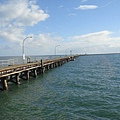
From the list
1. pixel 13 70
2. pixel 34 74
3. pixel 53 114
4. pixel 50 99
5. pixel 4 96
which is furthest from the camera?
pixel 34 74

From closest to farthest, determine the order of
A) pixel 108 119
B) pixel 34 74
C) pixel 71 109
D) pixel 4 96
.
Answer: pixel 108 119 < pixel 71 109 < pixel 4 96 < pixel 34 74

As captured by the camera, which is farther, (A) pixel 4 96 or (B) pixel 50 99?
(A) pixel 4 96

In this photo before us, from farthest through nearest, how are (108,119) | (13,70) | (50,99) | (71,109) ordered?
(13,70), (50,99), (71,109), (108,119)

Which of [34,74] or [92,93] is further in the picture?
[34,74]

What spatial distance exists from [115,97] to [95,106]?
3839 millimetres

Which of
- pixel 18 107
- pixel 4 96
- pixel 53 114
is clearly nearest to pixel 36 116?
pixel 53 114

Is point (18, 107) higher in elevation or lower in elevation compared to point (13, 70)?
lower

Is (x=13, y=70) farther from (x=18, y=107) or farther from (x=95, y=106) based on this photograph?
(x=95, y=106)

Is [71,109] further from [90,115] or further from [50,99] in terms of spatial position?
[50,99]

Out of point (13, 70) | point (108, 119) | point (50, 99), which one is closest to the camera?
point (108, 119)

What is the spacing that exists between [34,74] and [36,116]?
70.0 feet

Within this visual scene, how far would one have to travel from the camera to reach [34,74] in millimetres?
35750

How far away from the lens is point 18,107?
1694cm

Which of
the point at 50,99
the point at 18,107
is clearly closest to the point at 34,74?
the point at 50,99
